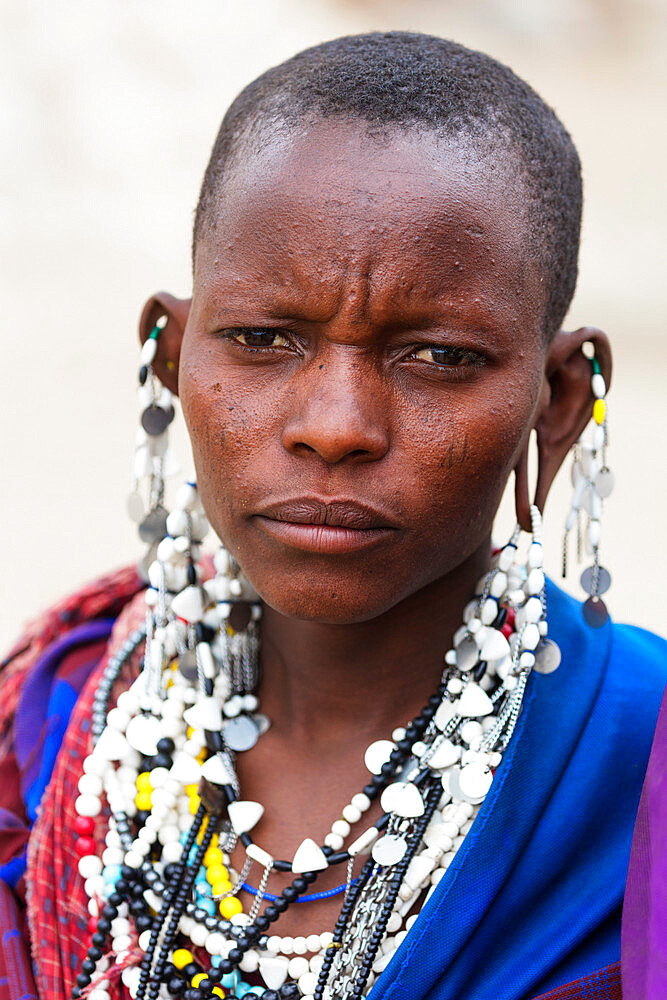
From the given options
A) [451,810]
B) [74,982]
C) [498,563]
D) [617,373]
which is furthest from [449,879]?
[617,373]

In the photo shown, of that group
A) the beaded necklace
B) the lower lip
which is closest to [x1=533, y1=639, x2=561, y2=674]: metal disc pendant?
the beaded necklace

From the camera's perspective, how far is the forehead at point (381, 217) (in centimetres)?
151

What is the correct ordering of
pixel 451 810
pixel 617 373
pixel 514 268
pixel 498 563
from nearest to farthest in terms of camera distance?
pixel 514 268
pixel 451 810
pixel 498 563
pixel 617 373

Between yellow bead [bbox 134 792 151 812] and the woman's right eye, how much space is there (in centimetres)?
77

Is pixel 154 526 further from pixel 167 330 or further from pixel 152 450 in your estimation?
pixel 167 330

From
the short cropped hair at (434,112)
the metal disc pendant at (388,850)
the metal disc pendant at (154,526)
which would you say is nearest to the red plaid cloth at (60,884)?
the metal disc pendant at (154,526)

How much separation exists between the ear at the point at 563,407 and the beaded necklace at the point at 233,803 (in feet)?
0.22

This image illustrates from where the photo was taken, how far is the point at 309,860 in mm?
1754

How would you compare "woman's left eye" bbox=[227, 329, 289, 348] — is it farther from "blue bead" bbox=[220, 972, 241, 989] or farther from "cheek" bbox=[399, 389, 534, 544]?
"blue bead" bbox=[220, 972, 241, 989]

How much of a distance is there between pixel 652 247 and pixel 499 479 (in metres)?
5.99

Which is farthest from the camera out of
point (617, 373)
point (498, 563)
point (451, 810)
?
point (617, 373)

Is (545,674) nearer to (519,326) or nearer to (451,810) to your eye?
(451,810)

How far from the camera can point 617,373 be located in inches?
253

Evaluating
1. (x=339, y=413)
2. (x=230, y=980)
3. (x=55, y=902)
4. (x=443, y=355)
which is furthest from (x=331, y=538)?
(x=55, y=902)
